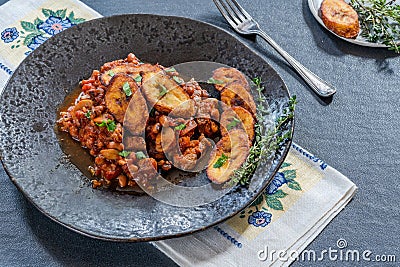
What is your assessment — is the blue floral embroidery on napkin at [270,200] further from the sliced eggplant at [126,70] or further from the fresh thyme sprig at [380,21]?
the fresh thyme sprig at [380,21]

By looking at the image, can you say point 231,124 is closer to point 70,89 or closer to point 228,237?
point 228,237

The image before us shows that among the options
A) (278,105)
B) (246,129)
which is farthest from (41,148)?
(278,105)

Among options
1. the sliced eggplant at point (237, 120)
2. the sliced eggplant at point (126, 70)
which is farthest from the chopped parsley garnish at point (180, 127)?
the sliced eggplant at point (126, 70)

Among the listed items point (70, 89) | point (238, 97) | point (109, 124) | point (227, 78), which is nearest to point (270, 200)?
point (238, 97)

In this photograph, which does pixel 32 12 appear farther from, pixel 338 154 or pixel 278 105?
pixel 338 154

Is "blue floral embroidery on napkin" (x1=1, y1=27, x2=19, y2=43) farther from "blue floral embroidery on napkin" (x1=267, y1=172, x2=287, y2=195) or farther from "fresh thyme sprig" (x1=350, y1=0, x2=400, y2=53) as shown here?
"fresh thyme sprig" (x1=350, y1=0, x2=400, y2=53)

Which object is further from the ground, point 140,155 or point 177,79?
point 177,79
